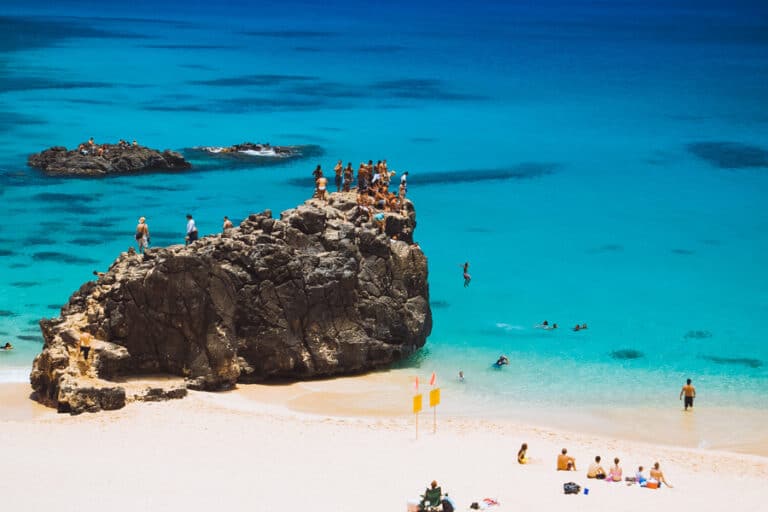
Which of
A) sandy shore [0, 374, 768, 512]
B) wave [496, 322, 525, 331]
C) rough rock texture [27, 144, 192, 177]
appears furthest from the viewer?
rough rock texture [27, 144, 192, 177]

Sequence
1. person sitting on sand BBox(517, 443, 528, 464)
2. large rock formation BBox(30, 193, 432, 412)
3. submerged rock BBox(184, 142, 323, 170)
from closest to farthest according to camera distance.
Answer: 1. person sitting on sand BBox(517, 443, 528, 464)
2. large rock formation BBox(30, 193, 432, 412)
3. submerged rock BBox(184, 142, 323, 170)

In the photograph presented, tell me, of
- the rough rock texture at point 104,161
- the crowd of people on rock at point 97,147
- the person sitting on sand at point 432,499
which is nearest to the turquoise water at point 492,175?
the rough rock texture at point 104,161

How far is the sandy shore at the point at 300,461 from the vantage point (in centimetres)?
2330

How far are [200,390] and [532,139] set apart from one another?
44.5m

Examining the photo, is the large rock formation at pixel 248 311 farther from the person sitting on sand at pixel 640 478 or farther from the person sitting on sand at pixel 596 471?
the person sitting on sand at pixel 640 478

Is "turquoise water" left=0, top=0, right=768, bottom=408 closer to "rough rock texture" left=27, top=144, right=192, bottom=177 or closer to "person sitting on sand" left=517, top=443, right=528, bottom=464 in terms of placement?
"rough rock texture" left=27, top=144, right=192, bottom=177

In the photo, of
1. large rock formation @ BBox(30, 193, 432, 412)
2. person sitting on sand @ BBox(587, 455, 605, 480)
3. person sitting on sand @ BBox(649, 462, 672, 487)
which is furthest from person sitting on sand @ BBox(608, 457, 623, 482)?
large rock formation @ BBox(30, 193, 432, 412)

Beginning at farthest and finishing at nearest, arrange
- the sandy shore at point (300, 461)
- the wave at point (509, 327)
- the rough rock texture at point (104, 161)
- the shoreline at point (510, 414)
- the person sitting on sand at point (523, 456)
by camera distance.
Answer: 1. the rough rock texture at point (104, 161)
2. the wave at point (509, 327)
3. the shoreline at point (510, 414)
4. the person sitting on sand at point (523, 456)
5. the sandy shore at point (300, 461)

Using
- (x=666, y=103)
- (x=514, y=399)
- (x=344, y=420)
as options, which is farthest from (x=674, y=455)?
(x=666, y=103)

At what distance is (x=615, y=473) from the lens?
83.6ft

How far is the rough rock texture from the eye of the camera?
5797cm

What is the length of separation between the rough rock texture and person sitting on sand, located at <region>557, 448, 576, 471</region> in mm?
36394

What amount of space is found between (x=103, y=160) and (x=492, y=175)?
18.3 metres

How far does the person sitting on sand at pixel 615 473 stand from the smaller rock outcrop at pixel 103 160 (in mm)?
37151
